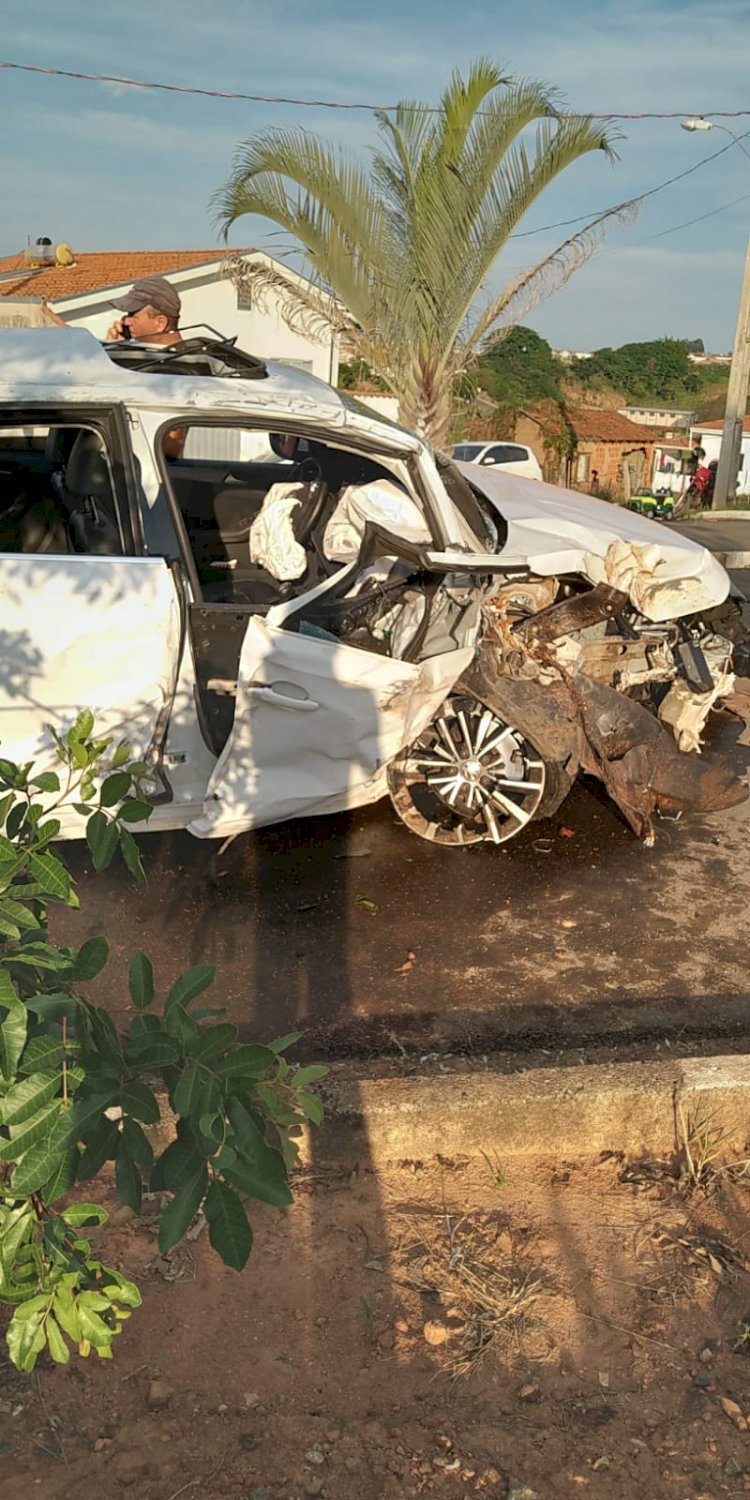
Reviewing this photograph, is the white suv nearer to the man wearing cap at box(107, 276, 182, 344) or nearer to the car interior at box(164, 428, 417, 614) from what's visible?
the man wearing cap at box(107, 276, 182, 344)

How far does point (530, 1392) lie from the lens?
96.7 inches

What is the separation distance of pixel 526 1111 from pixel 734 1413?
916 millimetres

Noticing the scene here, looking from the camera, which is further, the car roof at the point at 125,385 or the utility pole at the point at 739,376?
the utility pole at the point at 739,376

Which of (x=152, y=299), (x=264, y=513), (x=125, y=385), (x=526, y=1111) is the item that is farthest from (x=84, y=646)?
(x=152, y=299)

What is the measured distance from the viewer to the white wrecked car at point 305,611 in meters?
4.23

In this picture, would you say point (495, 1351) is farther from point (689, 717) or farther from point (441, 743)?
point (689, 717)

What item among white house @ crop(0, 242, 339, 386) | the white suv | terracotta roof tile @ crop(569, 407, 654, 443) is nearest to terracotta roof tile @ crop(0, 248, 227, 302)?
white house @ crop(0, 242, 339, 386)

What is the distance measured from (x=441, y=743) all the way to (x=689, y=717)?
5.62ft

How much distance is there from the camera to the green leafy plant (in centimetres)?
172

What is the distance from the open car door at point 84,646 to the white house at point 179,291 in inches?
902

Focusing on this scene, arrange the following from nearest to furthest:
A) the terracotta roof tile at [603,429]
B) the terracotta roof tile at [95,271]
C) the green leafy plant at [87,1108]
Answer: the green leafy plant at [87,1108] < the terracotta roof tile at [95,271] < the terracotta roof tile at [603,429]

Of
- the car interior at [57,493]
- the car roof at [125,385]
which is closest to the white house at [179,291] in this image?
the car interior at [57,493]

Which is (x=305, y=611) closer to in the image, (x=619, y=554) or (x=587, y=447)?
(x=619, y=554)

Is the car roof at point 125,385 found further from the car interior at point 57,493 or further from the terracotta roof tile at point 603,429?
the terracotta roof tile at point 603,429
